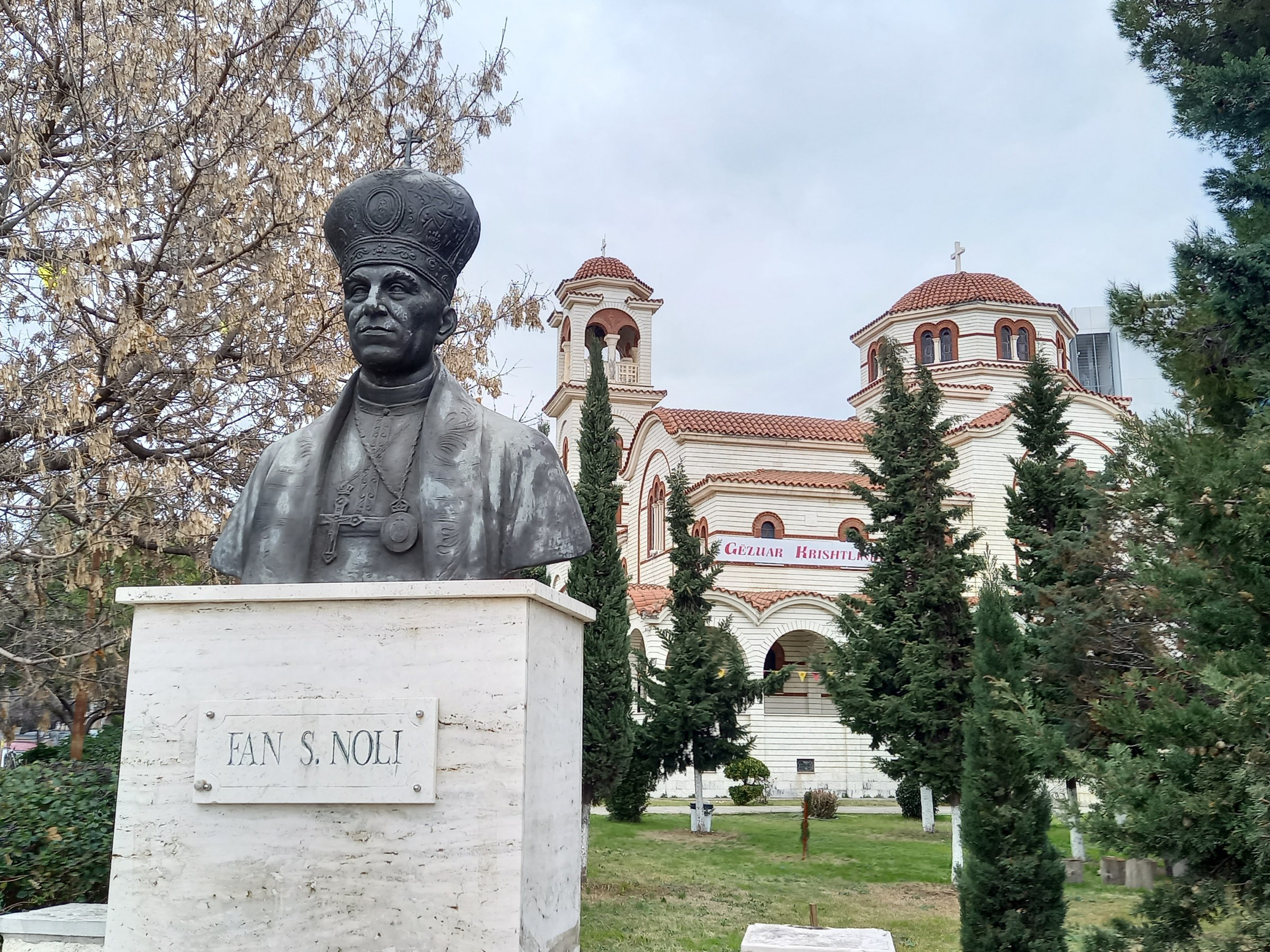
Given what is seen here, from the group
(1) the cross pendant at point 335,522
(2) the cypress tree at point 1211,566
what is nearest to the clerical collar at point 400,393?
(1) the cross pendant at point 335,522

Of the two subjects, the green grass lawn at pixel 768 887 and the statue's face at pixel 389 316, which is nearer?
the statue's face at pixel 389 316

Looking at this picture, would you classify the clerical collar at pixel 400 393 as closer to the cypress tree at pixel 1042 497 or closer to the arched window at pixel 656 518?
the cypress tree at pixel 1042 497

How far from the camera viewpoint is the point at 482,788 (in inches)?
128

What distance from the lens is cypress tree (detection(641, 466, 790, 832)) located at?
61.3 ft

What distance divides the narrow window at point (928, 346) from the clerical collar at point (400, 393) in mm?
31698

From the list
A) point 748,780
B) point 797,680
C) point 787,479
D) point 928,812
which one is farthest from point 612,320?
point 928,812

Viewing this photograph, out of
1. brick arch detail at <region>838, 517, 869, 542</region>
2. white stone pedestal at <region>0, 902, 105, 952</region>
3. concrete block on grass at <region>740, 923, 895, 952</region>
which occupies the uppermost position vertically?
brick arch detail at <region>838, 517, 869, 542</region>

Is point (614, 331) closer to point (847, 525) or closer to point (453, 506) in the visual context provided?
point (847, 525)

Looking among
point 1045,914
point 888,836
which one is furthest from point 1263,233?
point 888,836

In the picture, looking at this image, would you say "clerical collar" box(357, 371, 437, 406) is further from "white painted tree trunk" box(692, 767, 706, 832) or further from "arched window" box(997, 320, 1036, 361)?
"arched window" box(997, 320, 1036, 361)

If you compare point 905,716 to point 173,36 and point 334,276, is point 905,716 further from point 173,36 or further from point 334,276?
point 173,36

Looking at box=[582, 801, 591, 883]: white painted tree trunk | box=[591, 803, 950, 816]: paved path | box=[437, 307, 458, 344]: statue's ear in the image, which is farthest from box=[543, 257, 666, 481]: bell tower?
box=[437, 307, 458, 344]: statue's ear

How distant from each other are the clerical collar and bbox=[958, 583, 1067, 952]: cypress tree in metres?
5.56

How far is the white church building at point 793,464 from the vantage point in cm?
2633
